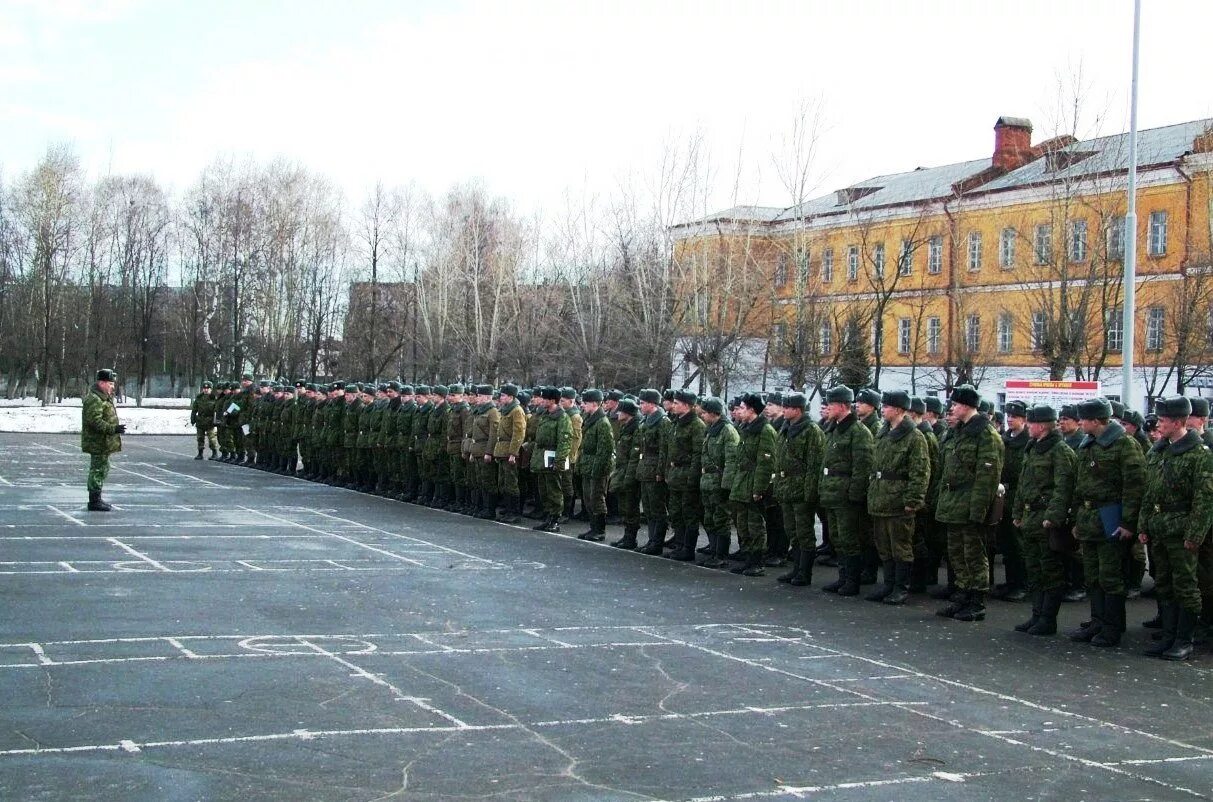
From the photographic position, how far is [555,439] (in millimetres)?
20406

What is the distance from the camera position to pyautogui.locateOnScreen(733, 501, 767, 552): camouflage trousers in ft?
51.9

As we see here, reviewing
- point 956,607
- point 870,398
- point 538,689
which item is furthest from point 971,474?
point 538,689

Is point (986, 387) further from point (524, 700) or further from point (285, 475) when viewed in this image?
point (524, 700)

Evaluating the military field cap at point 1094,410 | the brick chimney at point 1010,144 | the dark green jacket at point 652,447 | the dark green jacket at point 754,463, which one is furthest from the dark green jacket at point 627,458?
the brick chimney at point 1010,144

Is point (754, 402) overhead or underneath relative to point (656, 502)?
overhead

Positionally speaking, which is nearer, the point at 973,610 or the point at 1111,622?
the point at 1111,622

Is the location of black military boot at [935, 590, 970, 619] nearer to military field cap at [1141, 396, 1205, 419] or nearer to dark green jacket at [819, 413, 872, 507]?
dark green jacket at [819, 413, 872, 507]

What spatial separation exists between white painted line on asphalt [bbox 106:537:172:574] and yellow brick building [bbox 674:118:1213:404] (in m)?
27.1

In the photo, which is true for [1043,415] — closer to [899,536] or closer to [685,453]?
[899,536]

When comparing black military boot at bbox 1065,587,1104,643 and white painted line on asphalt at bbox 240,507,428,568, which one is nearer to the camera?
black military boot at bbox 1065,587,1104,643

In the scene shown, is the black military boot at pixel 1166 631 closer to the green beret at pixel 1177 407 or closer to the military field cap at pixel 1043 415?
the green beret at pixel 1177 407

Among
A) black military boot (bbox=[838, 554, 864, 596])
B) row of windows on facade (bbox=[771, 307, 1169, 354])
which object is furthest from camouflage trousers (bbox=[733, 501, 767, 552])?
row of windows on facade (bbox=[771, 307, 1169, 354])

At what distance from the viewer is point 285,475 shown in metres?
31.7

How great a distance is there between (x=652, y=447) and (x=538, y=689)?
893 centimetres
